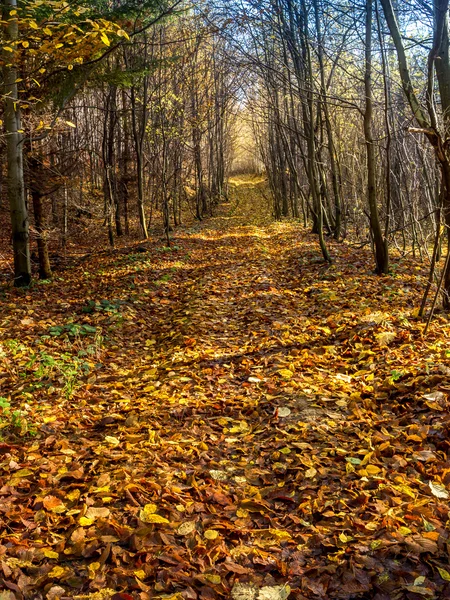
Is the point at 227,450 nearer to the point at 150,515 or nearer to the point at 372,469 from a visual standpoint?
the point at 150,515

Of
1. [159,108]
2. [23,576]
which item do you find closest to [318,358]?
[23,576]

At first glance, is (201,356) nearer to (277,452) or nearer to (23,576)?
(277,452)

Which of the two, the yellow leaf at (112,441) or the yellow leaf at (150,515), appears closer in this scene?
the yellow leaf at (150,515)

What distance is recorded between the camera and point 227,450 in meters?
3.57

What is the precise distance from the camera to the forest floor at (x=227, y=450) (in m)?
2.32

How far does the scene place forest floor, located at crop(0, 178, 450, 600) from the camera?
2322mm

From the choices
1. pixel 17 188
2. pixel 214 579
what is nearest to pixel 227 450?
pixel 214 579

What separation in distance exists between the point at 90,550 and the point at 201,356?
3085 mm

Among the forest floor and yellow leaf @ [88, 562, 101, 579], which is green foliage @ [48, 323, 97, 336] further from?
yellow leaf @ [88, 562, 101, 579]

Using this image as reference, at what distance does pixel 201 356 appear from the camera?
5414 mm

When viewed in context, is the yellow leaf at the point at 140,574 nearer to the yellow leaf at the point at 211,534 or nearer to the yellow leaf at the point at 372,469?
the yellow leaf at the point at 211,534

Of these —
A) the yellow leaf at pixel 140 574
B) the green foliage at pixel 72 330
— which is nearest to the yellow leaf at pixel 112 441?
the yellow leaf at pixel 140 574

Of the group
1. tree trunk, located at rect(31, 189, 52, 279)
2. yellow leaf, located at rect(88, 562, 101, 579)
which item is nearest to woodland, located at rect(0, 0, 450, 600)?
yellow leaf, located at rect(88, 562, 101, 579)

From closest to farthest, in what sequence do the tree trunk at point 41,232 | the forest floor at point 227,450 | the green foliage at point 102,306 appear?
1. the forest floor at point 227,450
2. the green foliage at point 102,306
3. the tree trunk at point 41,232
